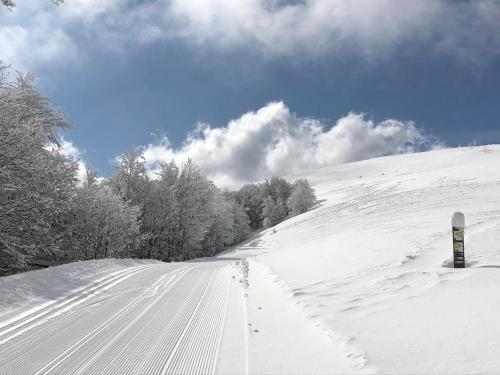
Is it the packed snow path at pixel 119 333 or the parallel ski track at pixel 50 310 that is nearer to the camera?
the packed snow path at pixel 119 333

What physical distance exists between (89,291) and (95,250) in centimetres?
2156

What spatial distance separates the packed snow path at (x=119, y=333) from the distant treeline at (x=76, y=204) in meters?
9.83

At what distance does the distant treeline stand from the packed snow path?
9831mm

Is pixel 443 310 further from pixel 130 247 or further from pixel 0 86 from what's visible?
pixel 130 247

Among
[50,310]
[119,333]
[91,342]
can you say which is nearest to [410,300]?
[119,333]

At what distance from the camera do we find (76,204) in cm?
2705

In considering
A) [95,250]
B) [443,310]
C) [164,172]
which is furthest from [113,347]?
[164,172]

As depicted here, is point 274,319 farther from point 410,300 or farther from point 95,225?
point 95,225

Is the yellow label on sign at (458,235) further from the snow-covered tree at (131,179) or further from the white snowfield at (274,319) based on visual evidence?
the snow-covered tree at (131,179)

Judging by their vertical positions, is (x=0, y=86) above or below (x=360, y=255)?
above

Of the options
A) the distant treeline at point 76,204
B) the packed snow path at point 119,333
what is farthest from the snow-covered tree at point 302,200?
the packed snow path at point 119,333

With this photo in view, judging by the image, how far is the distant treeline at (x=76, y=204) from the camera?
52.3 feet

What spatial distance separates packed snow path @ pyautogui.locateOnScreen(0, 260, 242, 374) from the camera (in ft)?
13.7

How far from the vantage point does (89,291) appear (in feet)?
28.6
